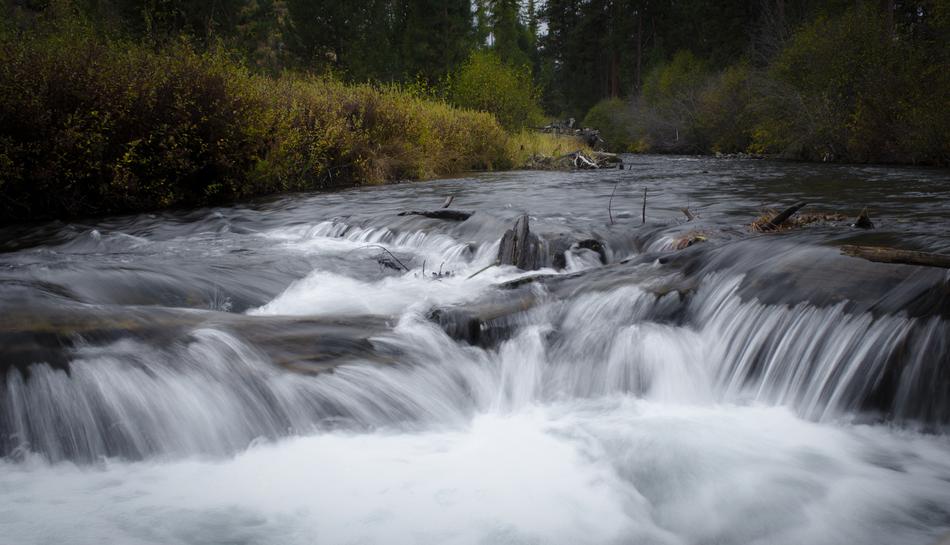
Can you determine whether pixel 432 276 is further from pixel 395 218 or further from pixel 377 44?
pixel 377 44

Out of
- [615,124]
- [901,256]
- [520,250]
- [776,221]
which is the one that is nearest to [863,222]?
[776,221]

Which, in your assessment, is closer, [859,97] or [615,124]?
[859,97]

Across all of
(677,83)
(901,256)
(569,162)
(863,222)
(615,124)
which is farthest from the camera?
(615,124)

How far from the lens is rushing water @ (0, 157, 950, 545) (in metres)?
2.62

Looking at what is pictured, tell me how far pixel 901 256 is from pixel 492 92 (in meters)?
25.0

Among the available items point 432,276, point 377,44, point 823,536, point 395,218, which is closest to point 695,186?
point 395,218

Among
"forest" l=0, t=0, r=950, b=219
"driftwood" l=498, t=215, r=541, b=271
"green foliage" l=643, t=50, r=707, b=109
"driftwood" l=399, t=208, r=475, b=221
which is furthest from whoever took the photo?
"green foliage" l=643, t=50, r=707, b=109

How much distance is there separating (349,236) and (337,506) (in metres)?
6.53

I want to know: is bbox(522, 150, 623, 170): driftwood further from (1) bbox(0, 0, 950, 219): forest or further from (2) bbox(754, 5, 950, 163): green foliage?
(2) bbox(754, 5, 950, 163): green foliage

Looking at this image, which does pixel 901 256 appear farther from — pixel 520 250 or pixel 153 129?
pixel 153 129

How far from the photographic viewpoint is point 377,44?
4103cm

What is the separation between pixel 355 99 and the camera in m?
16.4

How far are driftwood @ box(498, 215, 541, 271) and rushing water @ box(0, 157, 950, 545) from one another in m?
0.77

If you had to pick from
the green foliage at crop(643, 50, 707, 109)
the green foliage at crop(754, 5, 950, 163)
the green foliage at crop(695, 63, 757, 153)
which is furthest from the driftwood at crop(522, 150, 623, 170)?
the green foliage at crop(643, 50, 707, 109)
